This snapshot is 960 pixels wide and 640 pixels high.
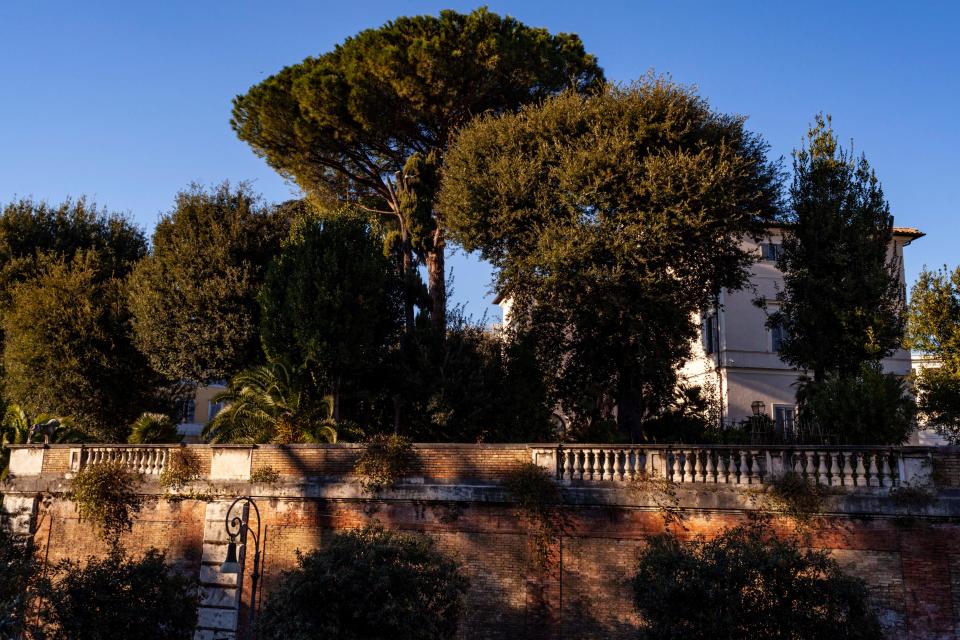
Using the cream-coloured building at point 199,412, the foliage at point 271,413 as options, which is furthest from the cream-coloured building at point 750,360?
the cream-coloured building at point 199,412

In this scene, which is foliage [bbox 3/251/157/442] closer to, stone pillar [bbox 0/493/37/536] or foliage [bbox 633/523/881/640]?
stone pillar [bbox 0/493/37/536]

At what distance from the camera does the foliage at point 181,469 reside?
20531mm

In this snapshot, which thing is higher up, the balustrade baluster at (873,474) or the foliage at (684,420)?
the foliage at (684,420)

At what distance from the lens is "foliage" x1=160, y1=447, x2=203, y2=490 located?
20.5m

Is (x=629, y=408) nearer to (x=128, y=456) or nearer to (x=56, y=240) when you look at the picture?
(x=128, y=456)

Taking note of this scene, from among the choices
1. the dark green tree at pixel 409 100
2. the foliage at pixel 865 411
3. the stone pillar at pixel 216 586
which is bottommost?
the stone pillar at pixel 216 586

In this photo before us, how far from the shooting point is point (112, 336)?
29.4m

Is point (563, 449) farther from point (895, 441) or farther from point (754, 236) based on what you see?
point (754, 236)

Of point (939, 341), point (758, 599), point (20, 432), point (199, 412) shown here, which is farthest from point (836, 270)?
point (199, 412)

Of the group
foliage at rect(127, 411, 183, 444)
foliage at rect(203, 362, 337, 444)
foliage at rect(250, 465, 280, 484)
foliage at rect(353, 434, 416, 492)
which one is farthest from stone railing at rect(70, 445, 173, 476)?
foliage at rect(353, 434, 416, 492)

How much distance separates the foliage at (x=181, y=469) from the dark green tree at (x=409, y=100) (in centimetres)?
845

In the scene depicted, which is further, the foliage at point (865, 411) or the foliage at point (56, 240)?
the foliage at point (56, 240)

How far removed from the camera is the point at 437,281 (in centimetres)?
2862

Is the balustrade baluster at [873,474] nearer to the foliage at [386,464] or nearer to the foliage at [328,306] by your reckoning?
the foliage at [386,464]
